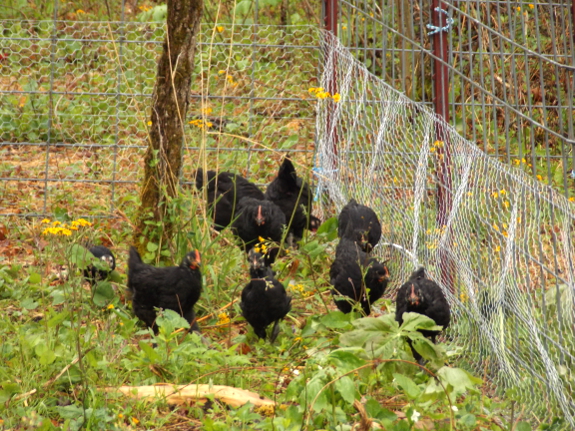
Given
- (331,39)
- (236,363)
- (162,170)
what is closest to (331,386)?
(236,363)

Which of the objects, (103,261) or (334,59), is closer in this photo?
(103,261)

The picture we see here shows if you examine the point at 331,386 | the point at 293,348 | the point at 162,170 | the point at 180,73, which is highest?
the point at 180,73

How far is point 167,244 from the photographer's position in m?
4.86

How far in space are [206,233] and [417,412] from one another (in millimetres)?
2183

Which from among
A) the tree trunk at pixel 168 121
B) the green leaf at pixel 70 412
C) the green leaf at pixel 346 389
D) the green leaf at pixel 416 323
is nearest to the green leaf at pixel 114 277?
the tree trunk at pixel 168 121

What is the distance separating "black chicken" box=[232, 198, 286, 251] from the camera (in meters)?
5.23

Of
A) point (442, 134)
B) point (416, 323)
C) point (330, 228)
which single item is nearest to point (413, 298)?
point (416, 323)

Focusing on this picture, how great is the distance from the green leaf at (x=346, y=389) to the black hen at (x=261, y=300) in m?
1.12

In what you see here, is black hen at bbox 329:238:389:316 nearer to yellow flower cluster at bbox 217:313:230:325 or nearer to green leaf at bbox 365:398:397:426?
yellow flower cluster at bbox 217:313:230:325

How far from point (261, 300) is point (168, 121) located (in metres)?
1.54

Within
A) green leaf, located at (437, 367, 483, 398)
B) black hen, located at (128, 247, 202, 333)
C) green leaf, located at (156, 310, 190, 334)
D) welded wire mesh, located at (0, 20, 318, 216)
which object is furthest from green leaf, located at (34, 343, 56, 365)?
welded wire mesh, located at (0, 20, 318, 216)

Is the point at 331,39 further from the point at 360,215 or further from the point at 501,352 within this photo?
the point at 501,352

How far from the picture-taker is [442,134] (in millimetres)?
4488

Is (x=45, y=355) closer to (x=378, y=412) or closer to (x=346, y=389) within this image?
(x=346, y=389)
